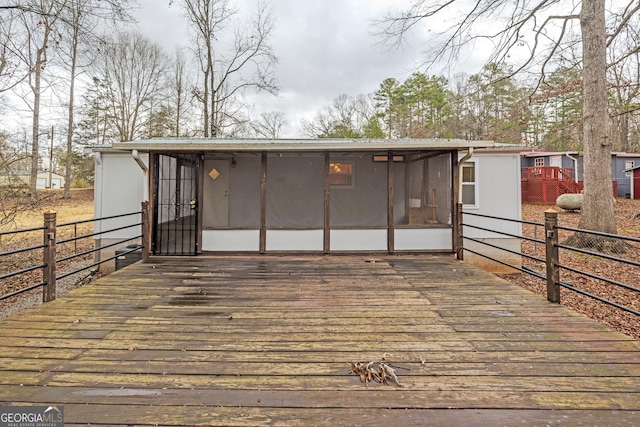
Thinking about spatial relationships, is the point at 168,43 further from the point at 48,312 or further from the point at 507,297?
the point at 507,297

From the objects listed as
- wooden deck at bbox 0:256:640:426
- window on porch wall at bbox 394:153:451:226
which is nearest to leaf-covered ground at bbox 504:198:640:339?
wooden deck at bbox 0:256:640:426

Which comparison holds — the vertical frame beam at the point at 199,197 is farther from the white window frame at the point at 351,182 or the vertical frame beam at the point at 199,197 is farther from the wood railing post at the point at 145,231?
the white window frame at the point at 351,182

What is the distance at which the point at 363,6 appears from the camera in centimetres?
915

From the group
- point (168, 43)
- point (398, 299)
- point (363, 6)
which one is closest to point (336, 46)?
point (363, 6)

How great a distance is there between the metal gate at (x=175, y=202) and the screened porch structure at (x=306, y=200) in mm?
19

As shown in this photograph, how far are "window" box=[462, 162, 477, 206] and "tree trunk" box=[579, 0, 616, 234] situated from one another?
2.83 meters

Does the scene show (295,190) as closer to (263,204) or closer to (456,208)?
(263,204)

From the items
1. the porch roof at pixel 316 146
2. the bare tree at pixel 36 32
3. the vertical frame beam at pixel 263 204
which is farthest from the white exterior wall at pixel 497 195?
the bare tree at pixel 36 32

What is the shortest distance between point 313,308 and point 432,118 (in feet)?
64.3

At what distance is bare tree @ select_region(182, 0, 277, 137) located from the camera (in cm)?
1472

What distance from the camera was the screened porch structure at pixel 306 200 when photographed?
233 inches

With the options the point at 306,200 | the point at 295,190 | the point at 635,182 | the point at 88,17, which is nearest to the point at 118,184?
the point at 88,17

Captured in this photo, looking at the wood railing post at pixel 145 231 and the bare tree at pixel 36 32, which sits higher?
the bare tree at pixel 36 32

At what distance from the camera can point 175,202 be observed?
20.5 feet
